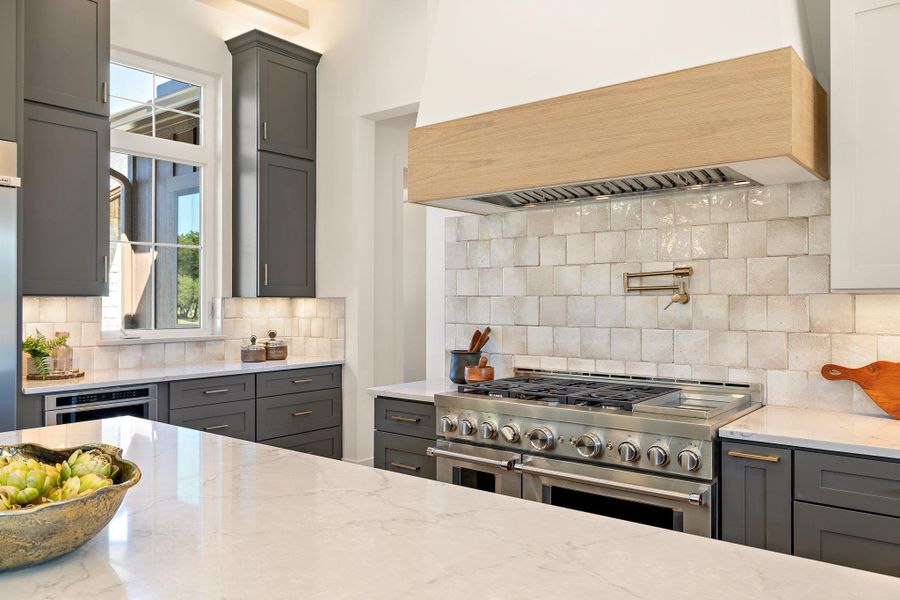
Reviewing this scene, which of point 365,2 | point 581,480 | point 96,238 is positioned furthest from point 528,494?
point 365,2

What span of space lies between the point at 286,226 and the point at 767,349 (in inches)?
128

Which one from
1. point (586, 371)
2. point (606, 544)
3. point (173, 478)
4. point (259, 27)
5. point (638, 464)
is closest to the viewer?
point (606, 544)

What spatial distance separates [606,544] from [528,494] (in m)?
1.50

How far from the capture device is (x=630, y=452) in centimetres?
235

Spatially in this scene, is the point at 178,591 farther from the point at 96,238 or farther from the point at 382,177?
the point at 382,177

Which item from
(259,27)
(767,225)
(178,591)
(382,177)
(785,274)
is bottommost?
(178,591)

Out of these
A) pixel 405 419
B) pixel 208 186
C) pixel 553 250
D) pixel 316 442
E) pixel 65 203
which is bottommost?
pixel 316 442

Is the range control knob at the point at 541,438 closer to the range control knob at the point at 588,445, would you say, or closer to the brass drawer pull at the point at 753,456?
the range control knob at the point at 588,445

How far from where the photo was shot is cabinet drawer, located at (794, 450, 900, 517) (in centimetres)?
195

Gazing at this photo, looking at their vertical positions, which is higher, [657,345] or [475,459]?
[657,345]

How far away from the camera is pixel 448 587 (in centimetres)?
97

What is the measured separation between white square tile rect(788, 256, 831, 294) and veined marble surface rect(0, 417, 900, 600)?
5.97ft

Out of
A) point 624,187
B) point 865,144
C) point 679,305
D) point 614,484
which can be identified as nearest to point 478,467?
point 614,484

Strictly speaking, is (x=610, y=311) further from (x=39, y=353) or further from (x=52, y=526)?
(x=39, y=353)
